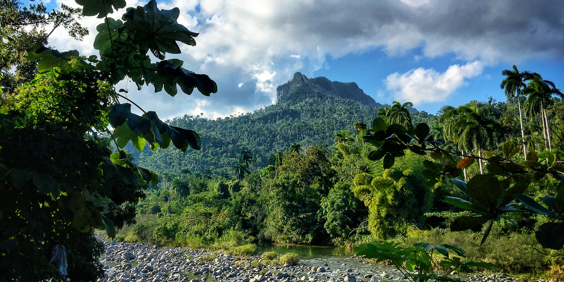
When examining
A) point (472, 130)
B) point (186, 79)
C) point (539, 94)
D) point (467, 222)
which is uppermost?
point (539, 94)

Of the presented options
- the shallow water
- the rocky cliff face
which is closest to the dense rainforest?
the shallow water

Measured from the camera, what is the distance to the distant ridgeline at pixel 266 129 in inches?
3497

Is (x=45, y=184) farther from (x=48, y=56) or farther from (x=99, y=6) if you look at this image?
(x=99, y=6)

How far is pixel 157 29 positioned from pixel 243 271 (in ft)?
45.4

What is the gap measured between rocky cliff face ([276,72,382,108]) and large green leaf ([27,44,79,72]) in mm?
145525

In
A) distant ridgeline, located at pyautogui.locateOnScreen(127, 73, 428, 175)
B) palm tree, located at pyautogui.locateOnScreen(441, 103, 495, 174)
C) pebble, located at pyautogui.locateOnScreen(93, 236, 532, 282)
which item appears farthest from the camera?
distant ridgeline, located at pyautogui.locateOnScreen(127, 73, 428, 175)

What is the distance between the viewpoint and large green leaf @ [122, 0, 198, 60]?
1010 mm

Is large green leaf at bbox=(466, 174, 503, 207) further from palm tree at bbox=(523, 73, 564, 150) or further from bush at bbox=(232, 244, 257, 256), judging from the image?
palm tree at bbox=(523, 73, 564, 150)

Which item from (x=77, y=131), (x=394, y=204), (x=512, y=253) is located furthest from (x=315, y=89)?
(x=77, y=131)

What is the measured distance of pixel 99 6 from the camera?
103cm

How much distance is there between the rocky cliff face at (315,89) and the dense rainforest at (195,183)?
4541 inches

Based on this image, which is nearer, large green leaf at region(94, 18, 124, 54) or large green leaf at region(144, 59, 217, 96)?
large green leaf at region(144, 59, 217, 96)

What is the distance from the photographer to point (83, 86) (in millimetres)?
1424

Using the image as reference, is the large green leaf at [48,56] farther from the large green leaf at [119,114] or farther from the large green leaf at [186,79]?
the large green leaf at [119,114]
